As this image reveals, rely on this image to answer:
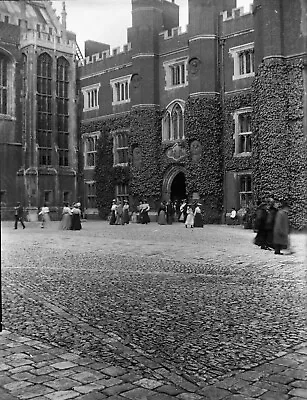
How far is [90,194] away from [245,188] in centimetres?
1699

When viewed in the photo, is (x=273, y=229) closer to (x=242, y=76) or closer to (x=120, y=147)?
(x=120, y=147)

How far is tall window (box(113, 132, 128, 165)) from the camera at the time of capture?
19.6ft

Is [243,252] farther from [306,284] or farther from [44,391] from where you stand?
[44,391]

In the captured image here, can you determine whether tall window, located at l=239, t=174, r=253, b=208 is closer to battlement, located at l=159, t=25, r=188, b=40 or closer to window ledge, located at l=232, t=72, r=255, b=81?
window ledge, located at l=232, t=72, r=255, b=81

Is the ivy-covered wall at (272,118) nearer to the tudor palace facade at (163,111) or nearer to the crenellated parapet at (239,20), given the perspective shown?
the tudor palace facade at (163,111)

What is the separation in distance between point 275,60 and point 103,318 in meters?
16.4

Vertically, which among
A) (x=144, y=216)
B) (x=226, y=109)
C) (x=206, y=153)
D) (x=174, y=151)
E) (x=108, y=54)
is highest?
(x=226, y=109)

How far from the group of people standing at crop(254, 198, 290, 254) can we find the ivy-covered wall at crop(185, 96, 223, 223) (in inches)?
426

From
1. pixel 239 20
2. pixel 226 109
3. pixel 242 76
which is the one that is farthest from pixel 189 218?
pixel 239 20

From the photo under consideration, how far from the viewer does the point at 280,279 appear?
7027 millimetres

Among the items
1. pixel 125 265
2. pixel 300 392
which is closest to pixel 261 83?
pixel 125 265

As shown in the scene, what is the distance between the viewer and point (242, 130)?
23094 mm

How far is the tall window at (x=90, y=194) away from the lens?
468cm

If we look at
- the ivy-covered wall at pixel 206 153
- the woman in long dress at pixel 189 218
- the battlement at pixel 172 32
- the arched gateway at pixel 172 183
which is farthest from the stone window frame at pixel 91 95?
the ivy-covered wall at pixel 206 153
